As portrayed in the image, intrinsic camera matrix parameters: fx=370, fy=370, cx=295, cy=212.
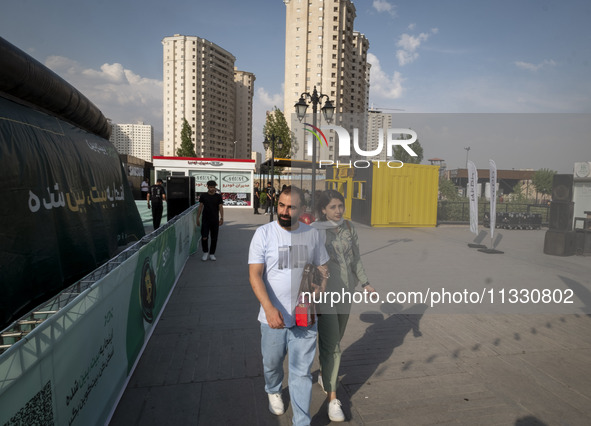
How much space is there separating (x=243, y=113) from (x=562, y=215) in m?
150

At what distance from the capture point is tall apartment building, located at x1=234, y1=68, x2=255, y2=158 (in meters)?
150

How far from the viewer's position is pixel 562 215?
11250 mm

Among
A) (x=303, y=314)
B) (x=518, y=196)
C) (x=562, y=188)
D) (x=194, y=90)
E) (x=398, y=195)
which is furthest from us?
(x=194, y=90)

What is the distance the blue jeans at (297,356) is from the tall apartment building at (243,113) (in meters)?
148

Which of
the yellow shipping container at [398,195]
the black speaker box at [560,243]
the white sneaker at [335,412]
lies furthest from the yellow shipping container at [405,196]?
the white sneaker at [335,412]

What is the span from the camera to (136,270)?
3613 millimetres

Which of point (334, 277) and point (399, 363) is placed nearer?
point (334, 277)

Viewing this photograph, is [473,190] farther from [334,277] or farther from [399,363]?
[334,277]

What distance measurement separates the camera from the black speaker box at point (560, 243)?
10.9m

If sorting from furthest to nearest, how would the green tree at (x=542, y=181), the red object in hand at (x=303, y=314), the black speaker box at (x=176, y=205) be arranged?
the green tree at (x=542, y=181) < the black speaker box at (x=176, y=205) < the red object in hand at (x=303, y=314)

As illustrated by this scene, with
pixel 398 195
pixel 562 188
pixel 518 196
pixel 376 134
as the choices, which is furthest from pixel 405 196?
pixel 376 134

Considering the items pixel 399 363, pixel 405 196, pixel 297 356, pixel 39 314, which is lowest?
pixel 399 363

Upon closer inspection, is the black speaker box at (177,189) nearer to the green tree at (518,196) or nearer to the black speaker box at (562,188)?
the black speaker box at (562,188)

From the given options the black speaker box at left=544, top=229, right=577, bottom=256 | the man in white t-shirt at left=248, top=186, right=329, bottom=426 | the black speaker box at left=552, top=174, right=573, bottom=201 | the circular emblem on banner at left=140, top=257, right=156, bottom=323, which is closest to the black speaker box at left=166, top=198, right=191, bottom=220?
the circular emblem on banner at left=140, top=257, right=156, bottom=323
